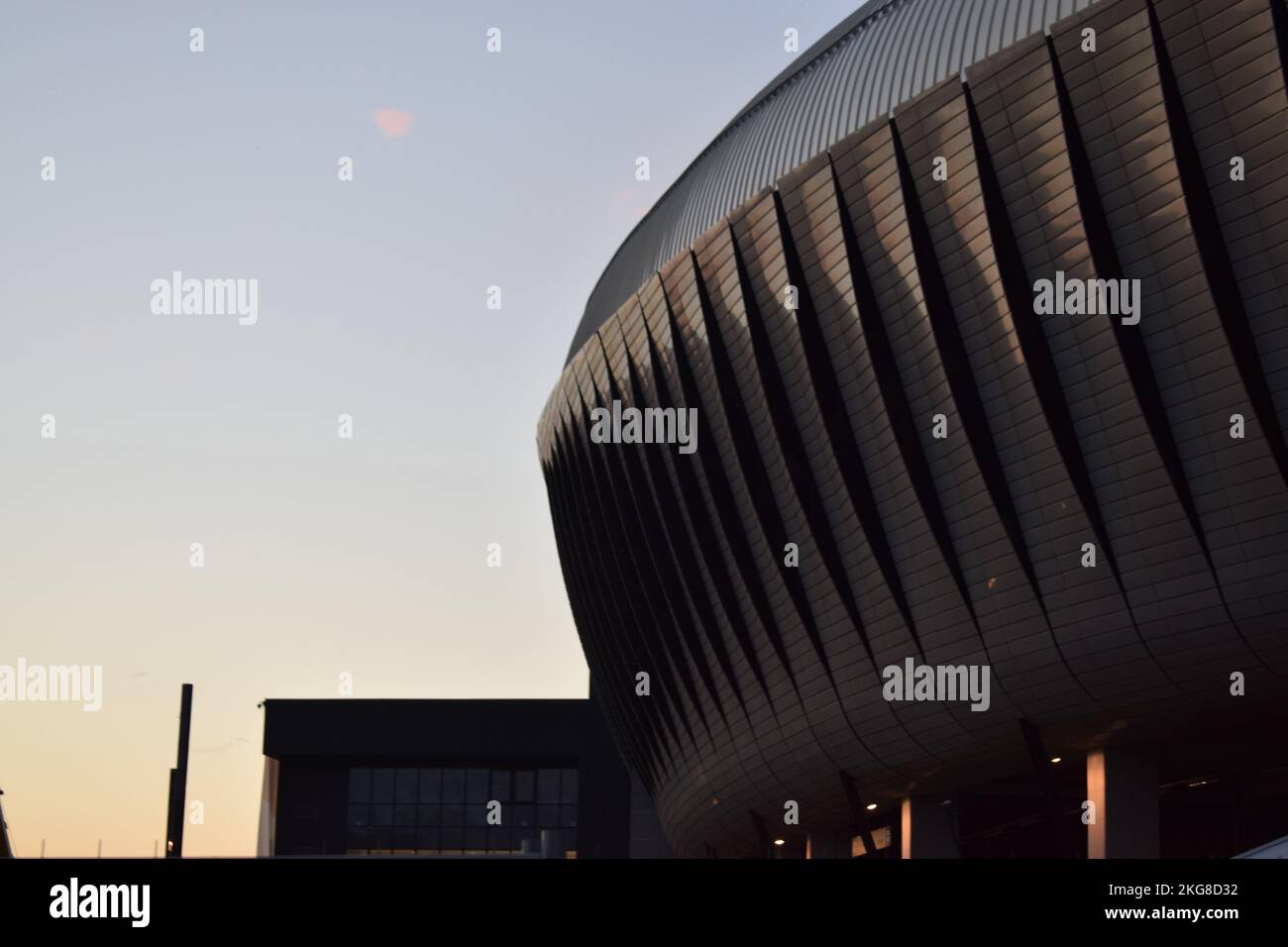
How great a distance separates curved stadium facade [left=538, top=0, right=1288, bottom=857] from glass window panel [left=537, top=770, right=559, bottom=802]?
101 feet

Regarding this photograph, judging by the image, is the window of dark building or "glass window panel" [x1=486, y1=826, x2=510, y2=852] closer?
"glass window panel" [x1=486, y1=826, x2=510, y2=852]

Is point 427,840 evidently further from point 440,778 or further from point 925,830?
point 925,830

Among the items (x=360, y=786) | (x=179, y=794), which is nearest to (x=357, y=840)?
(x=360, y=786)

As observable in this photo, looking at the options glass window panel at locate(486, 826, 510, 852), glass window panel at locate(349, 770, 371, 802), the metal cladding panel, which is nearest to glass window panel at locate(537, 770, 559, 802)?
glass window panel at locate(486, 826, 510, 852)

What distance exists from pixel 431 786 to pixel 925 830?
38.6m

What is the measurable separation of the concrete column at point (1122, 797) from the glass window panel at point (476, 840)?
42.9 m

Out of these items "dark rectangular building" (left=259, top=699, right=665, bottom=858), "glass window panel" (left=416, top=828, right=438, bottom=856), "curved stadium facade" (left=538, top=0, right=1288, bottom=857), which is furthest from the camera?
"glass window panel" (left=416, top=828, right=438, bottom=856)

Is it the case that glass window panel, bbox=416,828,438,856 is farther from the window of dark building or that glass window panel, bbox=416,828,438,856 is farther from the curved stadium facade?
the curved stadium facade

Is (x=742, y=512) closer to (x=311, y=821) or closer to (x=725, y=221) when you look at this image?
(x=725, y=221)

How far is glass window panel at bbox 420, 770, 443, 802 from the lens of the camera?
75375mm

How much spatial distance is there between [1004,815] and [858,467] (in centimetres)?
1243

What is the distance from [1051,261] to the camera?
29359mm

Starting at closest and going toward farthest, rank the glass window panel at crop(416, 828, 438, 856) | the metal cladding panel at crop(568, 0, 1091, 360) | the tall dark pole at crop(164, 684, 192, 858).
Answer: the metal cladding panel at crop(568, 0, 1091, 360) → the tall dark pole at crop(164, 684, 192, 858) → the glass window panel at crop(416, 828, 438, 856)

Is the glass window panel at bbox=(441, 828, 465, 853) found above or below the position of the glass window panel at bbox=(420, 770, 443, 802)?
below
